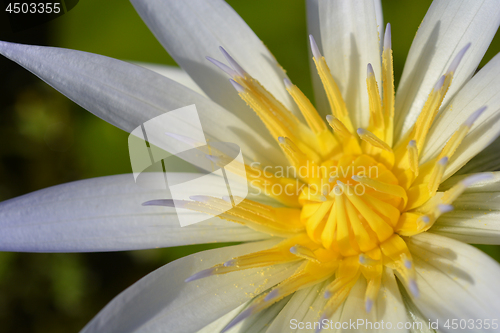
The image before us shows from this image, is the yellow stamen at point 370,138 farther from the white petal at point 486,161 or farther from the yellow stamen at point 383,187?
the white petal at point 486,161

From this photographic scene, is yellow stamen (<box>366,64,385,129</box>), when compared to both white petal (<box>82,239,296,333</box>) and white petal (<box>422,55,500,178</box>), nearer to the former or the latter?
white petal (<box>422,55,500,178</box>)

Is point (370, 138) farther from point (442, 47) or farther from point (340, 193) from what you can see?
point (442, 47)

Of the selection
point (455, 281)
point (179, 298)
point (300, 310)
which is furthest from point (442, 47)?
point (179, 298)

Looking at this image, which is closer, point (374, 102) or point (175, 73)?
point (374, 102)

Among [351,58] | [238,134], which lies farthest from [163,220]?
[351,58]

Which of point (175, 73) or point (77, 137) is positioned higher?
point (175, 73)

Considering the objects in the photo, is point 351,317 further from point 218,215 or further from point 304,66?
point 304,66
